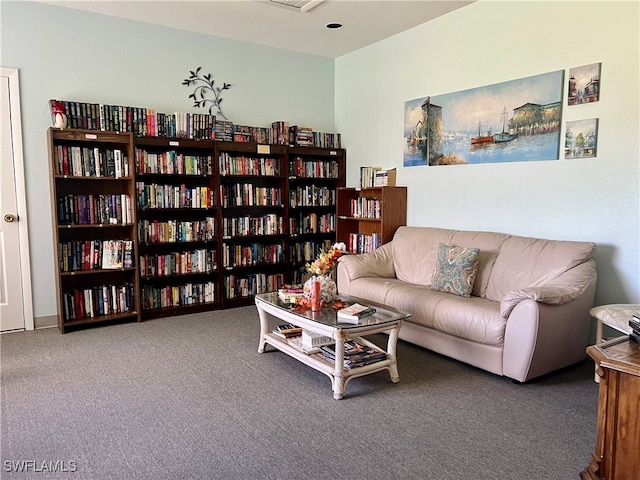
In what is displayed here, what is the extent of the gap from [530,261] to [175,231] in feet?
10.8

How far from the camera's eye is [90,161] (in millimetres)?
4145

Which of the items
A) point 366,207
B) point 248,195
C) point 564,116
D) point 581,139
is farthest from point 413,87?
point 248,195

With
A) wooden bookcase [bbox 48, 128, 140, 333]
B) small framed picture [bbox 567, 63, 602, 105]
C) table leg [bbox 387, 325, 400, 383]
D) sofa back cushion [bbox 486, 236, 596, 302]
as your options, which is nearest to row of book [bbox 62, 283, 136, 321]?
wooden bookcase [bbox 48, 128, 140, 333]

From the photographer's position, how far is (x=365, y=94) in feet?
17.8

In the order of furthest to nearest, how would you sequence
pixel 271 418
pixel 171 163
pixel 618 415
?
pixel 171 163 → pixel 271 418 → pixel 618 415

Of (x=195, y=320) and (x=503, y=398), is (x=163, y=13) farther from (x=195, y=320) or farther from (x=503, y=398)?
(x=503, y=398)

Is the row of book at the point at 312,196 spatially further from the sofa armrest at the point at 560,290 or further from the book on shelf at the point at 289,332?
the sofa armrest at the point at 560,290

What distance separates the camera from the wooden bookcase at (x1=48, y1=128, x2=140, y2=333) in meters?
4.04

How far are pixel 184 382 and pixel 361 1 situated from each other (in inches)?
136

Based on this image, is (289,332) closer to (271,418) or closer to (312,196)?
(271,418)

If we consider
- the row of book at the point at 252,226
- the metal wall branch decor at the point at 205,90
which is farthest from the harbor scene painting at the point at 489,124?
the metal wall branch decor at the point at 205,90

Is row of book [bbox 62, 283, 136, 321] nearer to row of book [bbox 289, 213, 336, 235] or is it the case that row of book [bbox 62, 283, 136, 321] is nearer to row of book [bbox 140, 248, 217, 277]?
row of book [bbox 140, 248, 217, 277]

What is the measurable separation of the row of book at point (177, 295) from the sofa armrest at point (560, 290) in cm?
302

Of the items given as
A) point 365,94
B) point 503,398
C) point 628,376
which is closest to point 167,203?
point 365,94
